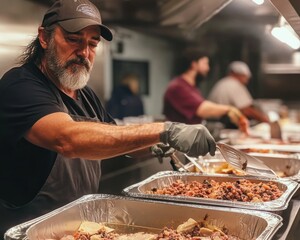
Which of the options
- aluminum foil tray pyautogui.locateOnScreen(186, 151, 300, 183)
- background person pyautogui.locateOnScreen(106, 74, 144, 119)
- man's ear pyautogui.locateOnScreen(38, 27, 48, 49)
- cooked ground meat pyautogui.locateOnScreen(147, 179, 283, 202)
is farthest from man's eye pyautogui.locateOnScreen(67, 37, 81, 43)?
background person pyautogui.locateOnScreen(106, 74, 144, 119)

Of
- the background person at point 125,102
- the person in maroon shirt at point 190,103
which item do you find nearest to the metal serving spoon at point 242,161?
the person in maroon shirt at point 190,103

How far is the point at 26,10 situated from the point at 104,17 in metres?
1.19

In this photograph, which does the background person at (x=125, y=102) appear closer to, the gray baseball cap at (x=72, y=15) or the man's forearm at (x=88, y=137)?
the gray baseball cap at (x=72, y=15)

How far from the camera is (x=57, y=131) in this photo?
4.57ft

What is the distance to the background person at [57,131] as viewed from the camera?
1.42m

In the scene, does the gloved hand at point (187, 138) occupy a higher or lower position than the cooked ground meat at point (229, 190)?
higher

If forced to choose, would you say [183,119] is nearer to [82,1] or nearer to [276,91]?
[82,1]

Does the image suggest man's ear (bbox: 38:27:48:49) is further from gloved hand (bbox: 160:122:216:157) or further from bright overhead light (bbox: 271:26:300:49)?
bright overhead light (bbox: 271:26:300:49)

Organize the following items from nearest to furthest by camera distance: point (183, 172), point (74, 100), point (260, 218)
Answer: point (260, 218) → point (74, 100) → point (183, 172)

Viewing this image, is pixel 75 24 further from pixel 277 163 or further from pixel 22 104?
pixel 277 163

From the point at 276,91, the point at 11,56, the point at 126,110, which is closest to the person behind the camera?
the point at 11,56

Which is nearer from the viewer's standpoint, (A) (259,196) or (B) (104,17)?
(A) (259,196)

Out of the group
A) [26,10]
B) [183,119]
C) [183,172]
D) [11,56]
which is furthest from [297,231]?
[183,119]

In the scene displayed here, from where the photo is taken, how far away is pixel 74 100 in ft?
6.20
